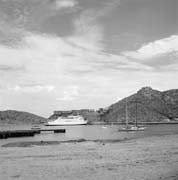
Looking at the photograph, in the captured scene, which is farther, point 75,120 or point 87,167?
point 75,120

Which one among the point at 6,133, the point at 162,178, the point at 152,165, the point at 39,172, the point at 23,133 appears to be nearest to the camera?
the point at 162,178

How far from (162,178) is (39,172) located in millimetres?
6266

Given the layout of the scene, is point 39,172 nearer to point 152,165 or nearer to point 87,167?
point 87,167

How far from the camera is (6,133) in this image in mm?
73875

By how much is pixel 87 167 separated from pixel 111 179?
3.62 m

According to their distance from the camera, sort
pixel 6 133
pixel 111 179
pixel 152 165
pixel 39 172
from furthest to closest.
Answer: pixel 6 133 → pixel 152 165 → pixel 39 172 → pixel 111 179

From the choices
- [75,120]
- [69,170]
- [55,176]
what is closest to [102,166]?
[69,170]

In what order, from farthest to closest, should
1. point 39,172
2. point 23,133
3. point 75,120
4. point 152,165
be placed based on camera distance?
point 75,120 → point 23,133 → point 152,165 → point 39,172

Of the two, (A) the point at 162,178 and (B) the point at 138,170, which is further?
(B) the point at 138,170

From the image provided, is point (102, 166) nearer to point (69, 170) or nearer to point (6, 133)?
point (69, 170)

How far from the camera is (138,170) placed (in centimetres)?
1441

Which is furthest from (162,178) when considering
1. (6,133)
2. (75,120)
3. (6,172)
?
(75,120)

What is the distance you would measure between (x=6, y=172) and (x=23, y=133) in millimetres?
65113

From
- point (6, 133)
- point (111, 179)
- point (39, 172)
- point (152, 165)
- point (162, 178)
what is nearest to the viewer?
point (162, 178)
